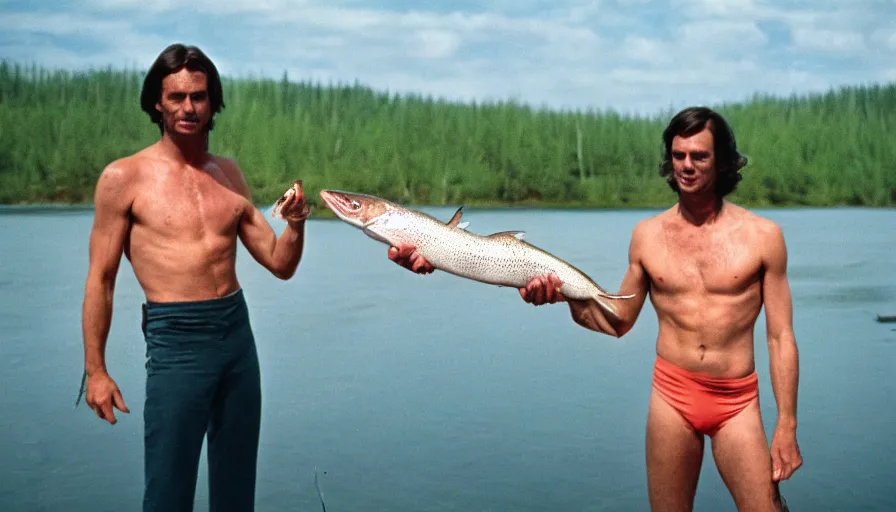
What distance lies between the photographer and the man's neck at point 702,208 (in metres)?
4.52

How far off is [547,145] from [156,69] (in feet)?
74.6

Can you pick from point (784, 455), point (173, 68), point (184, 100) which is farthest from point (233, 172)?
point (784, 455)

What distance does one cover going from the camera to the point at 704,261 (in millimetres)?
4500

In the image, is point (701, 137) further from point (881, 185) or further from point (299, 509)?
point (881, 185)

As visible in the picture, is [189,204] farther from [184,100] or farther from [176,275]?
[184,100]

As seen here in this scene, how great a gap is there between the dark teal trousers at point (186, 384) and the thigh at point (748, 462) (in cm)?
186

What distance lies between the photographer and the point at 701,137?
14.5 feet

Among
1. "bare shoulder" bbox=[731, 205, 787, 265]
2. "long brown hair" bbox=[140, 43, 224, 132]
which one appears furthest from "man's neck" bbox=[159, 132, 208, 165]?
"bare shoulder" bbox=[731, 205, 787, 265]

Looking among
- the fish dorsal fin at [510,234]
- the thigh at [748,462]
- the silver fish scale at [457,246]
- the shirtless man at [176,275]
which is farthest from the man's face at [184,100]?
the thigh at [748,462]

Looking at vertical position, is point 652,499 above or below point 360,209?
below

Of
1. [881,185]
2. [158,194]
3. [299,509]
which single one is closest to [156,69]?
[158,194]

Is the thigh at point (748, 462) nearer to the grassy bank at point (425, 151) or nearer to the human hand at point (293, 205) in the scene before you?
the human hand at point (293, 205)

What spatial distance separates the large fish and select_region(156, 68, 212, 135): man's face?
0.61m

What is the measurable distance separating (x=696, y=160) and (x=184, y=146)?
194cm
